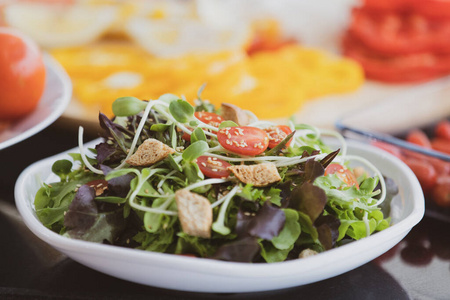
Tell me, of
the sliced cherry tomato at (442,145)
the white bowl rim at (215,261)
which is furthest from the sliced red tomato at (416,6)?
the white bowl rim at (215,261)

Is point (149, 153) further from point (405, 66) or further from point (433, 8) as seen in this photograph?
point (433, 8)

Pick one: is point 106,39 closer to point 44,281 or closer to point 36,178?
point 36,178

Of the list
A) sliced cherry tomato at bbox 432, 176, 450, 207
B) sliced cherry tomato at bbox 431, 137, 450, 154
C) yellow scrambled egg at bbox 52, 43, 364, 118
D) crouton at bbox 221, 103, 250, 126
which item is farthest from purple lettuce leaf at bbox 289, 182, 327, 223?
yellow scrambled egg at bbox 52, 43, 364, 118

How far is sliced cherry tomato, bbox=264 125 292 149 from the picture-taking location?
4.18ft

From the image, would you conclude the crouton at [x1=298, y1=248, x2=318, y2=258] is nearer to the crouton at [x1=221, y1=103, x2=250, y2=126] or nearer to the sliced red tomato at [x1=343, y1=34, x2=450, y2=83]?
the crouton at [x1=221, y1=103, x2=250, y2=126]

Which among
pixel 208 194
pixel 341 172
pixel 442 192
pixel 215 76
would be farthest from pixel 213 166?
pixel 215 76

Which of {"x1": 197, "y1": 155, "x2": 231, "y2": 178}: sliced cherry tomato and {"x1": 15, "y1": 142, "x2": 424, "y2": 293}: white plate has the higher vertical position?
{"x1": 197, "y1": 155, "x2": 231, "y2": 178}: sliced cherry tomato

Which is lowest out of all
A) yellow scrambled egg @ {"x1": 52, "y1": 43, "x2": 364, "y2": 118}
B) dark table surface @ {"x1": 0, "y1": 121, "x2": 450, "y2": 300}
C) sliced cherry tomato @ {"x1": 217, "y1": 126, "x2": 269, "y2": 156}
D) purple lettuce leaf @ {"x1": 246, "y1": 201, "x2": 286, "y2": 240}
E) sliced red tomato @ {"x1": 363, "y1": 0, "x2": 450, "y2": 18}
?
yellow scrambled egg @ {"x1": 52, "y1": 43, "x2": 364, "y2": 118}

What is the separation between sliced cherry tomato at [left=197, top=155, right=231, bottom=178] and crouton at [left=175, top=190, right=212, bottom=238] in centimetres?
12

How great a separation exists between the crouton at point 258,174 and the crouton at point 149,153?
16cm

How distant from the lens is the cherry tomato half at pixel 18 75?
178 centimetres

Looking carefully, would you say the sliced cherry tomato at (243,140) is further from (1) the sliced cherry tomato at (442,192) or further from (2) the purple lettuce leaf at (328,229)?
(1) the sliced cherry tomato at (442,192)

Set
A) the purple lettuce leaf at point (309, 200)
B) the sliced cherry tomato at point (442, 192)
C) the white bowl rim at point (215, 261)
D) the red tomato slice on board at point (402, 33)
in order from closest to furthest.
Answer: the white bowl rim at point (215, 261), the purple lettuce leaf at point (309, 200), the sliced cherry tomato at point (442, 192), the red tomato slice on board at point (402, 33)

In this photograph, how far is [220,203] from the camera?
43.8 inches
